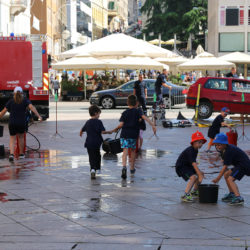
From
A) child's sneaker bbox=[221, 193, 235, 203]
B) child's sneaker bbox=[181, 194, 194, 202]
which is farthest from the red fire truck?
child's sneaker bbox=[221, 193, 235, 203]

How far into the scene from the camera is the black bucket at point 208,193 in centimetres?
990

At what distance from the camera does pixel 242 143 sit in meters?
19.0

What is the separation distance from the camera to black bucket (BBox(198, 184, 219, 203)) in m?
9.90

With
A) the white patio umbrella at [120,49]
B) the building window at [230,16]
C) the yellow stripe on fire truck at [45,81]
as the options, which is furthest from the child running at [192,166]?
the building window at [230,16]

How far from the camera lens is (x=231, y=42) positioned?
244 ft

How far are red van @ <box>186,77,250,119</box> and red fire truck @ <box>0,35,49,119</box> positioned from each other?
17.4 feet

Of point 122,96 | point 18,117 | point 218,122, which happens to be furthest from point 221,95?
point 18,117

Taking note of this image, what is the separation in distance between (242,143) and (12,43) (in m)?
10.7

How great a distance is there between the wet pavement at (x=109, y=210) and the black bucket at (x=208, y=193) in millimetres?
119

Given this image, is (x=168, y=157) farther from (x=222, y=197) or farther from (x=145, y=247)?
(x=145, y=247)

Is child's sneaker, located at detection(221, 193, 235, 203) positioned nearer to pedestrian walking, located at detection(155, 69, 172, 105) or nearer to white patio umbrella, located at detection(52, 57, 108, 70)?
pedestrian walking, located at detection(155, 69, 172, 105)

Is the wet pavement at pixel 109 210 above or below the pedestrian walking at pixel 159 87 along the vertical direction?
below

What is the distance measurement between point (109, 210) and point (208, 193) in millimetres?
1339

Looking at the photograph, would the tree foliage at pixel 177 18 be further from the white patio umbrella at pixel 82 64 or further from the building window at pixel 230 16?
the white patio umbrella at pixel 82 64
